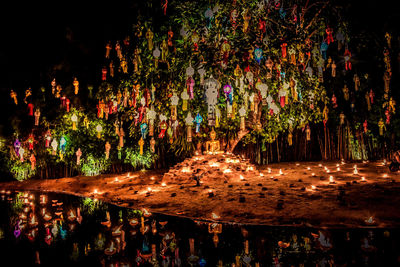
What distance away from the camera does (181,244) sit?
242 cm

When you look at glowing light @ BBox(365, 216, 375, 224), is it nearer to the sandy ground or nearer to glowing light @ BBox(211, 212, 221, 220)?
the sandy ground

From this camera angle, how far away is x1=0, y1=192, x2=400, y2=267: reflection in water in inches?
81.0

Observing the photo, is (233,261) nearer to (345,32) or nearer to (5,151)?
(345,32)

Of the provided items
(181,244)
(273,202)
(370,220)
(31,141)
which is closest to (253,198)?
(273,202)

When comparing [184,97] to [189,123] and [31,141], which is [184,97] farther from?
[31,141]

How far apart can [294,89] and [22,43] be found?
23.9 ft

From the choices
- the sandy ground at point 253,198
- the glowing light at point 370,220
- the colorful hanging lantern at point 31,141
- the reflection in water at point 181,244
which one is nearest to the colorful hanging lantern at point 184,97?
the sandy ground at point 253,198

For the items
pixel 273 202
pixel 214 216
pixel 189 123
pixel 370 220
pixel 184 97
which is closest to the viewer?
pixel 370 220

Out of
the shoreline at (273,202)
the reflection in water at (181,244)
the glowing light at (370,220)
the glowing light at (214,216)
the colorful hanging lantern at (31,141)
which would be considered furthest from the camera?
the colorful hanging lantern at (31,141)

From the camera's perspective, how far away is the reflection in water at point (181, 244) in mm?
2059

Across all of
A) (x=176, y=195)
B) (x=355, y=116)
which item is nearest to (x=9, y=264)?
(x=176, y=195)

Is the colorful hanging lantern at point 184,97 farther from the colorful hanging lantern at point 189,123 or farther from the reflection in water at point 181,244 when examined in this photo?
the reflection in water at point 181,244

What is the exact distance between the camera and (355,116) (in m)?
8.66

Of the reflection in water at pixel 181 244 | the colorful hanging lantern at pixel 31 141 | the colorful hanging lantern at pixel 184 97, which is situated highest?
the colorful hanging lantern at pixel 184 97
